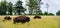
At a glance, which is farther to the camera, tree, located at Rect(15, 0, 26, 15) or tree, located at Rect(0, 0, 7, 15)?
tree, located at Rect(15, 0, 26, 15)

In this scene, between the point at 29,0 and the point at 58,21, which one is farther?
the point at 29,0

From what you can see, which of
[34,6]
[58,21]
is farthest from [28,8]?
[58,21]

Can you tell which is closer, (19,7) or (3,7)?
(3,7)

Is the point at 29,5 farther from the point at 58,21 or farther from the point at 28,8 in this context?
the point at 58,21

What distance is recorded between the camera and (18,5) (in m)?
32.3

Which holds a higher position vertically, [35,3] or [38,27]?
[35,3]

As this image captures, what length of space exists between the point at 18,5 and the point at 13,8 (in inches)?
43.4

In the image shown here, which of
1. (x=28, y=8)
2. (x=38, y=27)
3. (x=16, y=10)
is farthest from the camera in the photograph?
(x=28, y=8)

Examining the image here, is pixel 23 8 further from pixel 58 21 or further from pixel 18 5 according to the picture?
pixel 58 21

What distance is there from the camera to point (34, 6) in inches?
1310

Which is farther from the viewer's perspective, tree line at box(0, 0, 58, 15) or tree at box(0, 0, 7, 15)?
tree line at box(0, 0, 58, 15)

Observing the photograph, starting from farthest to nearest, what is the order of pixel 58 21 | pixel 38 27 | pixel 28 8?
pixel 28 8 < pixel 58 21 < pixel 38 27

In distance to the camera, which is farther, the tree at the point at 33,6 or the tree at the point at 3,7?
the tree at the point at 33,6

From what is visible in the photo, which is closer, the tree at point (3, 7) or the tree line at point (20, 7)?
the tree at point (3, 7)
